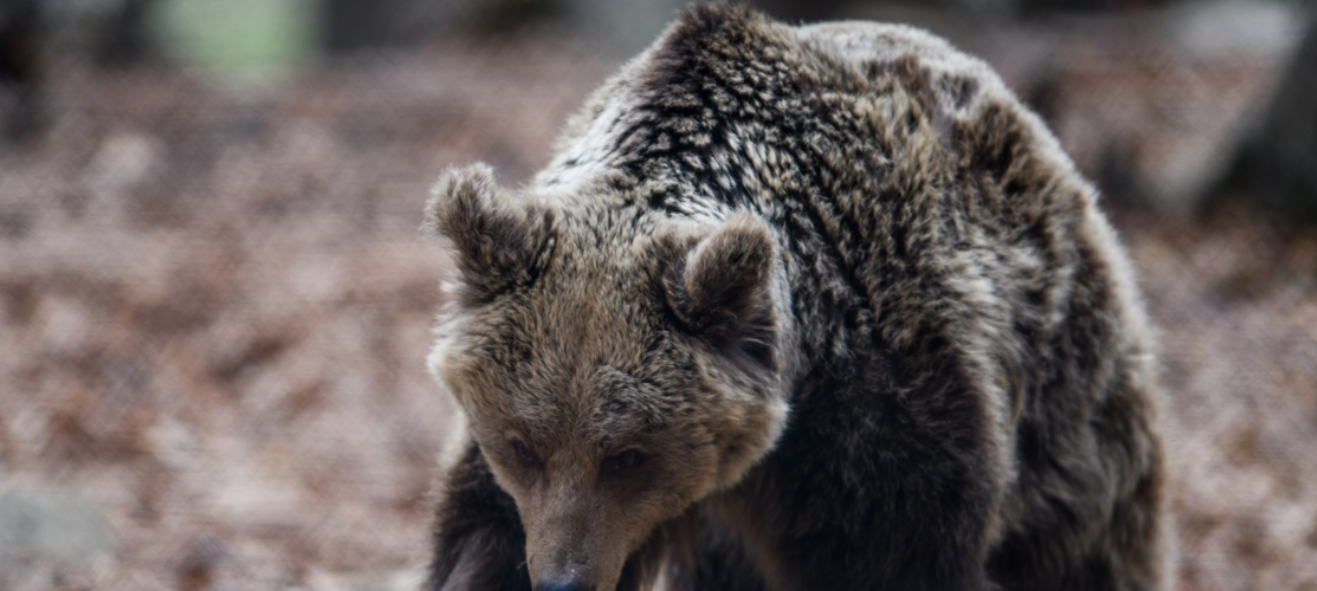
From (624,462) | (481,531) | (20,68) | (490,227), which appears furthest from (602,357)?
(20,68)

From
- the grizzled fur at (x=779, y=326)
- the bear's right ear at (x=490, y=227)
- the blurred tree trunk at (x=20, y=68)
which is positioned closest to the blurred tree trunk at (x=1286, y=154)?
the grizzled fur at (x=779, y=326)

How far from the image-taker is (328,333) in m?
9.10

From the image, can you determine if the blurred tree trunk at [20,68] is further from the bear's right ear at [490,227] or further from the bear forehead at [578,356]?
the bear forehead at [578,356]

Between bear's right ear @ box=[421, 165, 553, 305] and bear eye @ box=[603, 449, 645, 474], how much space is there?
1.81ft

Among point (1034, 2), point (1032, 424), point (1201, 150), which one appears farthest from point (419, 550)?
point (1034, 2)

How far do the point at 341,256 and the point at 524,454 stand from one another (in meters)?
6.53

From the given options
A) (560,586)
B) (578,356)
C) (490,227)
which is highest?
(490,227)

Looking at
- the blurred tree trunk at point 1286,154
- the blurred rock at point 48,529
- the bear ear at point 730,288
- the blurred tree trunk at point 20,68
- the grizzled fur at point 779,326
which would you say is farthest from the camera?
the blurred tree trunk at point 20,68

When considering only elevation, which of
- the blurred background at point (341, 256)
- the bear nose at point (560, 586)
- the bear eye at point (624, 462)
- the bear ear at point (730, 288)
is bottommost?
the bear nose at point (560, 586)

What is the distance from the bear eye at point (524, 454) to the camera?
3.84 metres

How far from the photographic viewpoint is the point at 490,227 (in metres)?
3.87

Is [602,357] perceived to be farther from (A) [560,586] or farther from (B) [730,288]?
(A) [560,586]

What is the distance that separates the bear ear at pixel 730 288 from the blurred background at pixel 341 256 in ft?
3.86

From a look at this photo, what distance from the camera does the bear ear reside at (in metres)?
3.68
